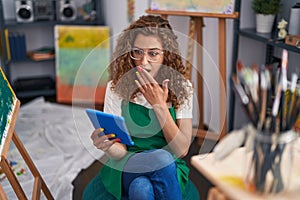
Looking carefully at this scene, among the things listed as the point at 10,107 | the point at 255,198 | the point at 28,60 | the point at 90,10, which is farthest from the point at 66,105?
the point at 255,198

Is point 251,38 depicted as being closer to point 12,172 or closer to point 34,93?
point 12,172

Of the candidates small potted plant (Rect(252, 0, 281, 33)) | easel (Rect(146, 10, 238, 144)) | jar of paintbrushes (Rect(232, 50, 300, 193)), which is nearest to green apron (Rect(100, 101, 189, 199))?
jar of paintbrushes (Rect(232, 50, 300, 193))

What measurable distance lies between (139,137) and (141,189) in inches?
8.4

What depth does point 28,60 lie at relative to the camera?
3666 mm

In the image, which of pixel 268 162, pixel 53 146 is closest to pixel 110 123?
pixel 268 162

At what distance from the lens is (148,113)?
4.97 ft

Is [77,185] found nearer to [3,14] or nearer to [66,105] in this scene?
[66,105]

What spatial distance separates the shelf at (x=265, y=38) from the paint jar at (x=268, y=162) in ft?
3.86

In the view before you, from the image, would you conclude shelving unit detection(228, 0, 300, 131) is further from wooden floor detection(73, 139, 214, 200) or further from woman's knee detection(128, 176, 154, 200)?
woman's knee detection(128, 176, 154, 200)

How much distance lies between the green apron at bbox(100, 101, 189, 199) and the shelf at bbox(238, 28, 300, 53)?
83cm

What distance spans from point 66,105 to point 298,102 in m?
2.85

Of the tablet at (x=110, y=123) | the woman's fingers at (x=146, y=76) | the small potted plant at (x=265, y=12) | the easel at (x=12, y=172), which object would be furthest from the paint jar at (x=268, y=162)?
the small potted plant at (x=265, y=12)

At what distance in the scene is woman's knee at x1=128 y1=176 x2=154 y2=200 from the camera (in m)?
1.41

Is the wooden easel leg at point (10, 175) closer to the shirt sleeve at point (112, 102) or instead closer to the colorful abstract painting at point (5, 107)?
the colorful abstract painting at point (5, 107)
